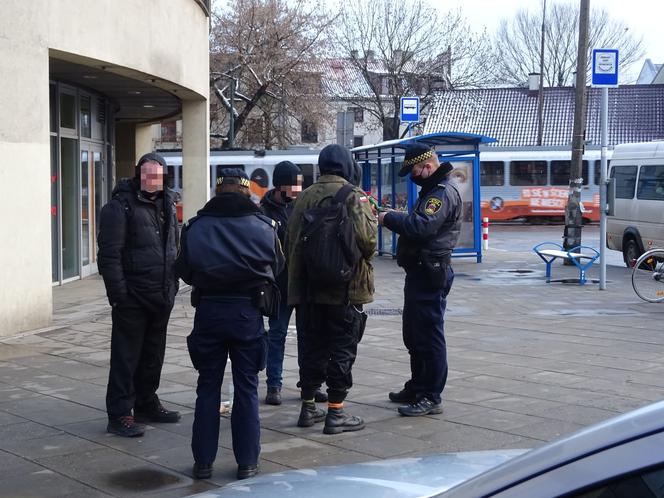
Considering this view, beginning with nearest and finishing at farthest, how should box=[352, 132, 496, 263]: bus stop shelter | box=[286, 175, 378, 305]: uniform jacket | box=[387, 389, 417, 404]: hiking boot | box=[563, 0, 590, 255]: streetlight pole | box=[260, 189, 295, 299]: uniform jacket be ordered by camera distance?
box=[286, 175, 378, 305]: uniform jacket
box=[387, 389, 417, 404]: hiking boot
box=[260, 189, 295, 299]: uniform jacket
box=[563, 0, 590, 255]: streetlight pole
box=[352, 132, 496, 263]: bus stop shelter

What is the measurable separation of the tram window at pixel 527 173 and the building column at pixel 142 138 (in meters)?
17.3

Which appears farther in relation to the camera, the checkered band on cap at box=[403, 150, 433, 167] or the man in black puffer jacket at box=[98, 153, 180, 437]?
the checkered band on cap at box=[403, 150, 433, 167]

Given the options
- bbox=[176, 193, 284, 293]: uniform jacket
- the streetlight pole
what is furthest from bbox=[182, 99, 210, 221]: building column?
bbox=[176, 193, 284, 293]: uniform jacket

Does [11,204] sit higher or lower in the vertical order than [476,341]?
higher

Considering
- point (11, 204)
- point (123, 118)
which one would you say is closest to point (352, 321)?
point (11, 204)

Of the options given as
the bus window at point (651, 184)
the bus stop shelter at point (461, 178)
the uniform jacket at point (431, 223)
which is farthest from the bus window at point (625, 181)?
the uniform jacket at point (431, 223)

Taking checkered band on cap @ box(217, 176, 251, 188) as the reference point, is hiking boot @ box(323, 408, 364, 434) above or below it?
below

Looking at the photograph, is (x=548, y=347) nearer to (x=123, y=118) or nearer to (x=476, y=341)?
(x=476, y=341)

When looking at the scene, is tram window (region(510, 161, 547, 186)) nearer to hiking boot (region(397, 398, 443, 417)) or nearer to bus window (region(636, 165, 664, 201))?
bus window (region(636, 165, 664, 201))

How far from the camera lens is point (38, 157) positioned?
1065cm

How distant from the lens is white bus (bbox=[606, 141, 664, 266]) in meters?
18.5

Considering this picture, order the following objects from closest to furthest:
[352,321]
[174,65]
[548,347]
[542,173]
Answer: [352,321]
[548,347]
[174,65]
[542,173]

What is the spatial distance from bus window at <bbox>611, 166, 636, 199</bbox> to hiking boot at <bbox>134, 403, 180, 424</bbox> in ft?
47.4

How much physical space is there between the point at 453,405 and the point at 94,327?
18.0 ft
